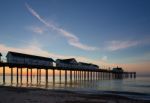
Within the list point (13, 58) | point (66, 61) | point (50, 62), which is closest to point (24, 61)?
point (13, 58)

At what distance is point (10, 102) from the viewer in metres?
16.0

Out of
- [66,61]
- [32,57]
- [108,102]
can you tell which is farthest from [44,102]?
[66,61]

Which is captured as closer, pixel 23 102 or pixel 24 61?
pixel 23 102

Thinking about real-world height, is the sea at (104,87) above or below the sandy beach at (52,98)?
below

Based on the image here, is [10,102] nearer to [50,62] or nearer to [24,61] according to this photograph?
[24,61]

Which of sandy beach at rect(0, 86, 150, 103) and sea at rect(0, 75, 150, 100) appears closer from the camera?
sandy beach at rect(0, 86, 150, 103)

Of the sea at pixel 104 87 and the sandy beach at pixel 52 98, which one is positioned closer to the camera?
the sandy beach at pixel 52 98


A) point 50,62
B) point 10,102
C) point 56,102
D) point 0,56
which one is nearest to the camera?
point 10,102

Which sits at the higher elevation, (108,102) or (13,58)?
(13,58)

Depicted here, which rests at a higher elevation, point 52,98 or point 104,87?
point 52,98

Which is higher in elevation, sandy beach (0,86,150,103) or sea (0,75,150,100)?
sandy beach (0,86,150,103)

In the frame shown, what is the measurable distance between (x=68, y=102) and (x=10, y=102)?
4.68m

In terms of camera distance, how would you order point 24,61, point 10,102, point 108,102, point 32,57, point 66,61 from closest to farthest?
point 10,102 → point 108,102 → point 24,61 → point 32,57 → point 66,61

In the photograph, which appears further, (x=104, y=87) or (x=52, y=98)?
(x=104, y=87)
